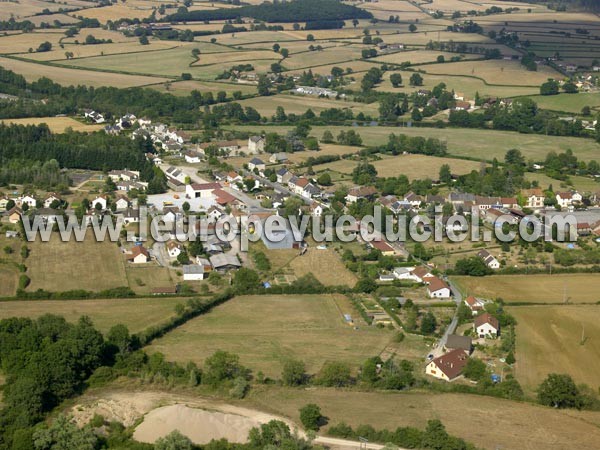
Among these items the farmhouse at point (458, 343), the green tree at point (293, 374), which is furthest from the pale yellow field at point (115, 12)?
the green tree at point (293, 374)

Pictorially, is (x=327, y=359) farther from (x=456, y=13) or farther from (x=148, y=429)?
(x=456, y=13)

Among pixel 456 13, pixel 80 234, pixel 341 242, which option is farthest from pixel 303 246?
pixel 456 13

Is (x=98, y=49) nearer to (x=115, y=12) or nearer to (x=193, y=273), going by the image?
(x=115, y=12)

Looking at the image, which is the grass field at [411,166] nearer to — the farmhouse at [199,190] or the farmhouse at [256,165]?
the farmhouse at [256,165]

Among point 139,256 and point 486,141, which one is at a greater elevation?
point 139,256

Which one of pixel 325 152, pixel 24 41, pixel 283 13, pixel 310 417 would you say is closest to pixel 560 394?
pixel 310 417
